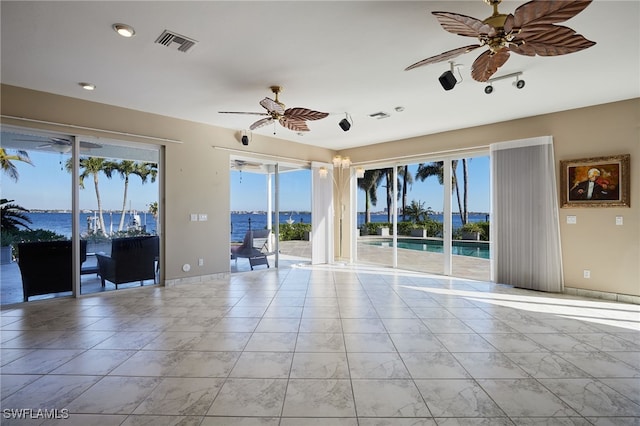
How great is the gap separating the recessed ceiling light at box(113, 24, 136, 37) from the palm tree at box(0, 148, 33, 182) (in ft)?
9.41

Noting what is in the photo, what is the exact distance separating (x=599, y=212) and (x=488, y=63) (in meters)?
3.79

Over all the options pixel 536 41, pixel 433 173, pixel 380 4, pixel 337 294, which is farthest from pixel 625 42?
pixel 337 294

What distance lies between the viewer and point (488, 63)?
2.62 m

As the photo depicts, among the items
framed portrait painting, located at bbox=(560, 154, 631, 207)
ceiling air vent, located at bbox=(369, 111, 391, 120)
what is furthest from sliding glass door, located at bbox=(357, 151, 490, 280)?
ceiling air vent, located at bbox=(369, 111, 391, 120)

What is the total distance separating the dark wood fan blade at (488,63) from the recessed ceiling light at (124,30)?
3.10 meters

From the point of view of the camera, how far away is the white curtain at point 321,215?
25.2 ft

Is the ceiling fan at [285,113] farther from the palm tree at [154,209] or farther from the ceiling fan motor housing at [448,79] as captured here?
the palm tree at [154,209]

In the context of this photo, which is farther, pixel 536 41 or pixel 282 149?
pixel 282 149

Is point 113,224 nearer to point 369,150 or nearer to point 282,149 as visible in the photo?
point 282,149

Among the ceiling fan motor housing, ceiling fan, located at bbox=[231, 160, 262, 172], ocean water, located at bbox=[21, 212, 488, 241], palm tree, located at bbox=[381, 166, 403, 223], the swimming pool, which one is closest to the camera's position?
the ceiling fan motor housing

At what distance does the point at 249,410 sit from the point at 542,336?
312cm

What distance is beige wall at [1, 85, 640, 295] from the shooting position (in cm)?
442

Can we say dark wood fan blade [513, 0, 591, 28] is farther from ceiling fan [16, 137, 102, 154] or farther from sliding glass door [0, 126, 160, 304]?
ceiling fan [16, 137, 102, 154]

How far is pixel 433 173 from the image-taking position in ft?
22.4
